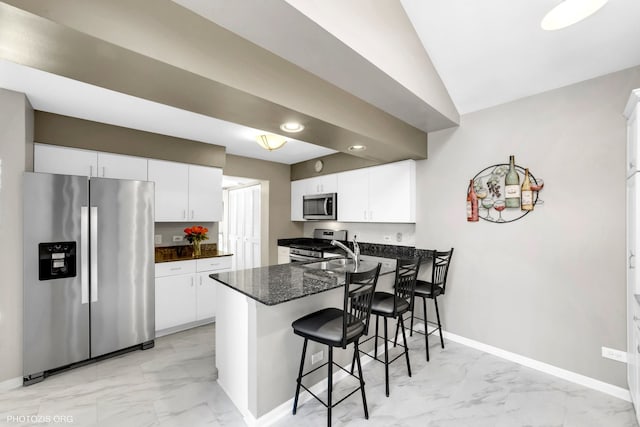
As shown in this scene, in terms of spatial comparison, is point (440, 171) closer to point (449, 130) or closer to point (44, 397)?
point (449, 130)

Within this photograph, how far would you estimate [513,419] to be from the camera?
197cm

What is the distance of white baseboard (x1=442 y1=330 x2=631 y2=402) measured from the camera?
7.27ft

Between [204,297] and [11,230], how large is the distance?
1.99 m

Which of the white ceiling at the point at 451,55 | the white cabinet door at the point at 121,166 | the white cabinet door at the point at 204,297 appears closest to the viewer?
the white ceiling at the point at 451,55

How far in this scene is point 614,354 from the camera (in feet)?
7.32

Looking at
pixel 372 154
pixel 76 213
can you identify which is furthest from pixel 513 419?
pixel 76 213

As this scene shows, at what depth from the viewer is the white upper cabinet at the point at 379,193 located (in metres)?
3.56

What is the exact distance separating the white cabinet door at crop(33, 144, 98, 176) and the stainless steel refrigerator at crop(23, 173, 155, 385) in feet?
1.89

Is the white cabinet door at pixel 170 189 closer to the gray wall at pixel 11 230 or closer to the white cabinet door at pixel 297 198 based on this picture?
the gray wall at pixel 11 230

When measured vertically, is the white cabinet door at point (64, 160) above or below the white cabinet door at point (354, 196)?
above

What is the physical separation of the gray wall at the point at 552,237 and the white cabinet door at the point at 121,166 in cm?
371

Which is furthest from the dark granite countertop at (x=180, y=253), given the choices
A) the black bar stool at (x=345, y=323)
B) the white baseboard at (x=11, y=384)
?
the black bar stool at (x=345, y=323)

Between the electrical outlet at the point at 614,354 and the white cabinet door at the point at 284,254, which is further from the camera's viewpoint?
the white cabinet door at the point at 284,254

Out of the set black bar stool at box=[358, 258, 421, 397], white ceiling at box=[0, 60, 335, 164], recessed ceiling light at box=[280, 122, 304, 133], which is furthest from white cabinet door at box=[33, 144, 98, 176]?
black bar stool at box=[358, 258, 421, 397]
